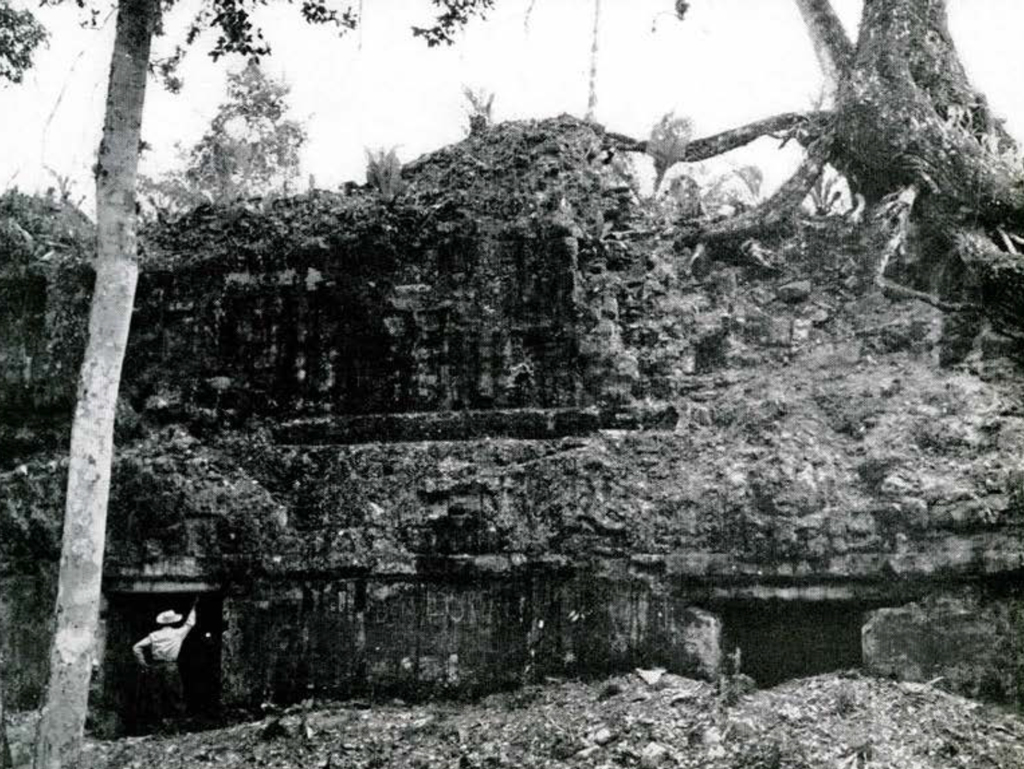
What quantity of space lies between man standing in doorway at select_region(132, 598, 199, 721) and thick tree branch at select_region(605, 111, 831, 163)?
19.0 feet

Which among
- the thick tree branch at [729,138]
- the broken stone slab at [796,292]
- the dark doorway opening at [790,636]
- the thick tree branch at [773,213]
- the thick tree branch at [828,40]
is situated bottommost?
the dark doorway opening at [790,636]

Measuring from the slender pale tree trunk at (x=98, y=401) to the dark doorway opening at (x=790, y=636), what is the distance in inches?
164

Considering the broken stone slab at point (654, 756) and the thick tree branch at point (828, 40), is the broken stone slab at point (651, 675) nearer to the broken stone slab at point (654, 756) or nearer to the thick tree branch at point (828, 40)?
the broken stone slab at point (654, 756)

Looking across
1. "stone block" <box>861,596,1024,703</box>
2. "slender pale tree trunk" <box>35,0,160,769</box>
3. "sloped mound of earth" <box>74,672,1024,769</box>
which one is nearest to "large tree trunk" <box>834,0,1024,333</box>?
"stone block" <box>861,596,1024,703</box>

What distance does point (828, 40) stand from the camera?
9.45 meters

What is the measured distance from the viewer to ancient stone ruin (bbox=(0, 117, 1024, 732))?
6461 mm

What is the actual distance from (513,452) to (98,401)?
296cm

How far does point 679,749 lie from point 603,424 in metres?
2.58

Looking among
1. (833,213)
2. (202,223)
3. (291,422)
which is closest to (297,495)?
(291,422)

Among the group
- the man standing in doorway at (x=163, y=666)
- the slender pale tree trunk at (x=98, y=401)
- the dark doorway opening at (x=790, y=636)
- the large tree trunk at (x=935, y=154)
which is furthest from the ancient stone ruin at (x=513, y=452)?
the slender pale tree trunk at (x=98, y=401)

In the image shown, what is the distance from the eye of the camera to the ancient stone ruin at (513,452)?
21.2 ft

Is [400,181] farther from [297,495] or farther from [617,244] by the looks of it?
[297,495]

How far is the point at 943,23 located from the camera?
346 inches

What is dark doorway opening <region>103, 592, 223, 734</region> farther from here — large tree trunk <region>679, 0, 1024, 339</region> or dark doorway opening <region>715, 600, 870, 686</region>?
large tree trunk <region>679, 0, 1024, 339</region>
